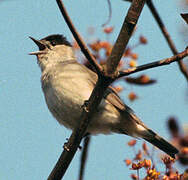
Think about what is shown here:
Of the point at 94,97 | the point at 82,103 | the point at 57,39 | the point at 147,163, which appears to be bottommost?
the point at 147,163

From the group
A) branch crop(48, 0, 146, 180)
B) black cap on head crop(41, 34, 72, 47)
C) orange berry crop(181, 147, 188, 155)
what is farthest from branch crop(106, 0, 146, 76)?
black cap on head crop(41, 34, 72, 47)

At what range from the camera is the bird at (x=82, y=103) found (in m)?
5.02

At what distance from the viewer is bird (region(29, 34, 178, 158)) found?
5020 millimetres

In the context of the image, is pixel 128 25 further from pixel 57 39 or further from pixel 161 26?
pixel 57 39

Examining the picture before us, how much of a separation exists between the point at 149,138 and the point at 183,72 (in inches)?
87.0

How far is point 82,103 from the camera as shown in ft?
16.2

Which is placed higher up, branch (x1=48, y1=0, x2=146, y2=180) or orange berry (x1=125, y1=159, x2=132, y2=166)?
branch (x1=48, y1=0, x2=146, y2=180)

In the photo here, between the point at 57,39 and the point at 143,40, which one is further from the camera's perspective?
the point at 57,39

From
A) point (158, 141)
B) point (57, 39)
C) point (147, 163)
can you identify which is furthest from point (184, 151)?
point (57, 39)

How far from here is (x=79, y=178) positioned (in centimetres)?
301

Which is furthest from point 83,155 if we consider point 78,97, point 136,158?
point 78,97

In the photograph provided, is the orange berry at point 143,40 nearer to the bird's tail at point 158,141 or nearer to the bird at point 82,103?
the bird at point 82,103

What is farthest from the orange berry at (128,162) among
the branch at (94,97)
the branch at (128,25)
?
the branch at (128,25)

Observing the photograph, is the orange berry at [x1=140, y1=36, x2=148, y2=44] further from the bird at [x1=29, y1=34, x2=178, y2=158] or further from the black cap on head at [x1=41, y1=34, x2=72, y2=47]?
the black cap on head at [x1=41, y1=34, x2=72, y2=47]
